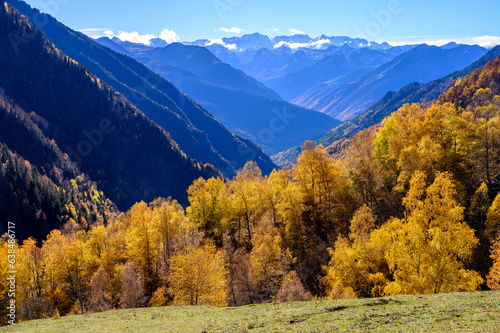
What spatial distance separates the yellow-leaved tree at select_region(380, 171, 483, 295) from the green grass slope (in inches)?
205

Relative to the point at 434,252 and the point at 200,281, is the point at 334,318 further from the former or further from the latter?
the point at 200,281

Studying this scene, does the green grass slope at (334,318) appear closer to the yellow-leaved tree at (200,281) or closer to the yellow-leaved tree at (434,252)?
the yellow-leaved tree at (434,252)

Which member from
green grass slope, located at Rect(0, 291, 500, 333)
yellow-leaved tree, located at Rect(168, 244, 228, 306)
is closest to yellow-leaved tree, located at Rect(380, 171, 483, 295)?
green grass slope, located at Rect(0, 291, 500, 333)

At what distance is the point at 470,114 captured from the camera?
51.3m

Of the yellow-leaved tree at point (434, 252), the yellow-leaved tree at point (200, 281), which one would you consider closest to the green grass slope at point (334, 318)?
the yellow-leaved tree at point (434, 252)

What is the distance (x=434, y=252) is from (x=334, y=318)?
15.9 meters

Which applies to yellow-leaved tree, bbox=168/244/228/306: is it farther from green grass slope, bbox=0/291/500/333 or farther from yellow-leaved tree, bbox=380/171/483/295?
yellow-leaved tree, bbox=380/171/483/295

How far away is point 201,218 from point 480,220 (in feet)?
182

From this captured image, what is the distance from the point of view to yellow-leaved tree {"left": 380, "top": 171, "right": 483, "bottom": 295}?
29828 millimetres

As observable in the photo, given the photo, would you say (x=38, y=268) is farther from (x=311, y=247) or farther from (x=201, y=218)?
(x=311, y=247)

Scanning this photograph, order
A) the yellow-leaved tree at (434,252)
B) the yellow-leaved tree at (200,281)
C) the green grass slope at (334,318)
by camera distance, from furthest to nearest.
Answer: the yellow-leaved tree at (200,281) → the yellow-leaved tree at (434,252) → the green grass slope at (334,318)

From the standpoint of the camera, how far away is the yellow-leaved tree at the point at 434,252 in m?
29.8

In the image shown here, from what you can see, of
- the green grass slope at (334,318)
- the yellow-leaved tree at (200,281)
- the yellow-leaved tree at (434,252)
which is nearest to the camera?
the green grass slope at (334,318)

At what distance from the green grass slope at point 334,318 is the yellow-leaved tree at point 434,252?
5.21 m
